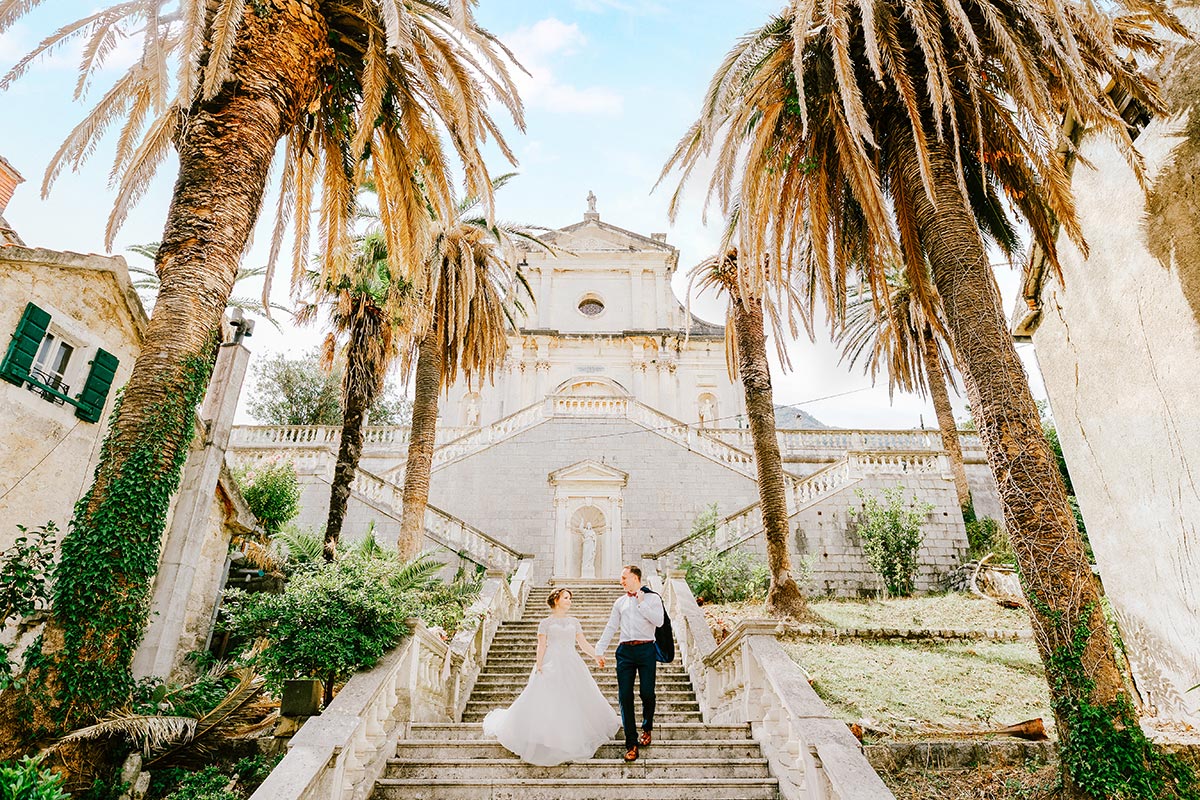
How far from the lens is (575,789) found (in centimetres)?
524

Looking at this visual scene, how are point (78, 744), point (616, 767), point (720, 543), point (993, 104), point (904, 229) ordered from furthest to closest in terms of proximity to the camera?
point (720, 543) → point (904, 229) → point (993, 104) → point (616, 767) → point (78, 744)

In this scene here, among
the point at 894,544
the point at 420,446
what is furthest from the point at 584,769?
the point at 894,544

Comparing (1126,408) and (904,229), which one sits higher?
(904,229)

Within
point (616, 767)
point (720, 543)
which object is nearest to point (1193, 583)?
point (616, 767)

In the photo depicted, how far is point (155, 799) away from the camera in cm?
571

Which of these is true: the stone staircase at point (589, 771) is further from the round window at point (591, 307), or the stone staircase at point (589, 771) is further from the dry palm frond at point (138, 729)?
the round window at point (591, 307)

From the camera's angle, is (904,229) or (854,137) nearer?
(854,137)

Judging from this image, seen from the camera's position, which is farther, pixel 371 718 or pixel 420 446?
pixel 420 446

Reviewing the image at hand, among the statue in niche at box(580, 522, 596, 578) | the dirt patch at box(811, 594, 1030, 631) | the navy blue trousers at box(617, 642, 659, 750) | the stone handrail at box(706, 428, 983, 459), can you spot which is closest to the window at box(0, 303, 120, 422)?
the navy blue trousers at box(617, 642, 659, 750)

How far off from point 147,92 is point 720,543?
44.1 ft

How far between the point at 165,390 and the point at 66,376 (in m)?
4.14

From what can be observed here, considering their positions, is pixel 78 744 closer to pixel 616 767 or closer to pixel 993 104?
pixel 616 767

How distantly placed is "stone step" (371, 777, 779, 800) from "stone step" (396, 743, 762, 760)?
506mm

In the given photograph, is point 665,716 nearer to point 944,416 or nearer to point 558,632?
point 558,632
